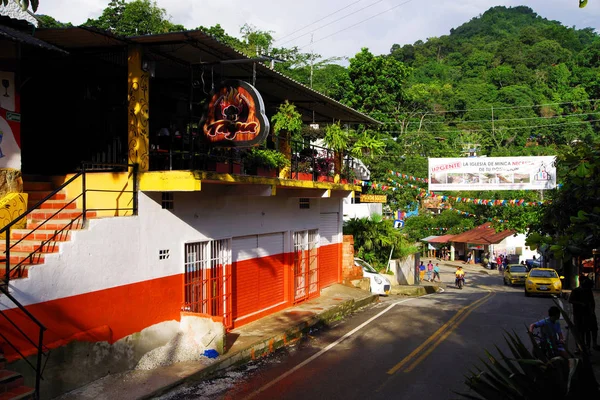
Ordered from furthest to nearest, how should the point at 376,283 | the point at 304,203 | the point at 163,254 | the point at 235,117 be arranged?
the point at 376,283
the point at 304,203
the point at 235,117
the point at 163,254

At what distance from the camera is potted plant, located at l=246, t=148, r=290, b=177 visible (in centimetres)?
1555

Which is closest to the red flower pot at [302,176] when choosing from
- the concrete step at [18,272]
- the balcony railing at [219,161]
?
the balcony railing at [219,161]

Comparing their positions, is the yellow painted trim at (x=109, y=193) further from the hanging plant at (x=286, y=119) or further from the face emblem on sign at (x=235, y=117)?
the hanging plant at (x=286, y=119)

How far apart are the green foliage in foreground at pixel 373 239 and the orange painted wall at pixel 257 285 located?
33.6 feet

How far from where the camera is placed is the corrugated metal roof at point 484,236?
158 feet

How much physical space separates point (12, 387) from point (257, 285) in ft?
29.1

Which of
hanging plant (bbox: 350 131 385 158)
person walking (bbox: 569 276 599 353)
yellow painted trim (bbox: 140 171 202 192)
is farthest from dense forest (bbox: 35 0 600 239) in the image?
yellow painted trim (bbox: 140 171 202 192)

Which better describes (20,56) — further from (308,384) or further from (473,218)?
(473,218)

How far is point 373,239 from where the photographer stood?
2795cm

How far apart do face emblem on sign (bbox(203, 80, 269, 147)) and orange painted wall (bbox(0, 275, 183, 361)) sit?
3288 millimetres

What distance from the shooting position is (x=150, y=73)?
12.1 m

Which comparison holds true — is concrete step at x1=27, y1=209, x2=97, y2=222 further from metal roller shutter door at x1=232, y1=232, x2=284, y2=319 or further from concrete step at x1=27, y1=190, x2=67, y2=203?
metal roller shutter door at x1=232, y1=232, x2=284, y2=319

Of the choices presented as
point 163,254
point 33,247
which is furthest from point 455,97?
point 33,247

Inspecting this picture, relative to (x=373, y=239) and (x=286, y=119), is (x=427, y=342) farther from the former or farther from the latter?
(x=373, y=239)
